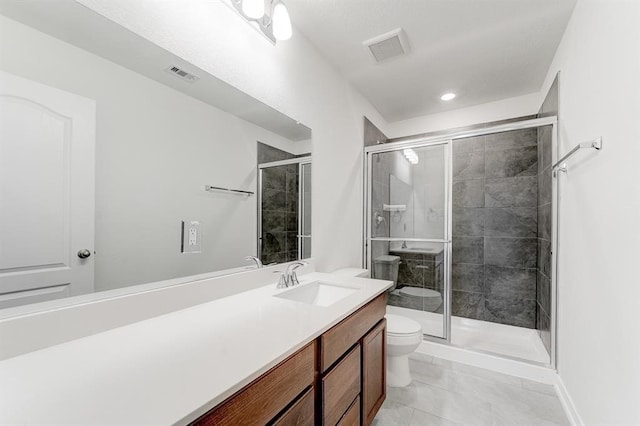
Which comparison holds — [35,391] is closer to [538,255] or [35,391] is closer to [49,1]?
[49,1]

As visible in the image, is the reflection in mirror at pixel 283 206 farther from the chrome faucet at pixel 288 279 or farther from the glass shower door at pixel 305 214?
the chrome faucet at pixel 288 279

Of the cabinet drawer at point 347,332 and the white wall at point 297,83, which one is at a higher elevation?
the white wall at point 297,83

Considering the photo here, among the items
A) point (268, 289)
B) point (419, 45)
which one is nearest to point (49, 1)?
point (268, 289)

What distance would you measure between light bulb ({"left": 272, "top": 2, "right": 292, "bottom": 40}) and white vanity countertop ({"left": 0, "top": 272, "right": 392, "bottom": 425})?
4.77ft

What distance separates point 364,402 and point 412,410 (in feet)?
2.03

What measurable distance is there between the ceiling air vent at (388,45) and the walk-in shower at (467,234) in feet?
2.68

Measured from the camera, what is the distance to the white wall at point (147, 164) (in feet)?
2.81

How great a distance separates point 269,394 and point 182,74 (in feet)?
4.18

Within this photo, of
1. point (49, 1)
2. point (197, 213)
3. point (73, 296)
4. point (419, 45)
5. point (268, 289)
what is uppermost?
point (419, 45)

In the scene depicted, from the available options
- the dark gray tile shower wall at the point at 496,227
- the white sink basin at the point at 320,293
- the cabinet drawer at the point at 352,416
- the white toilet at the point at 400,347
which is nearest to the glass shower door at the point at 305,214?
the white sink basin at the point at 320,293

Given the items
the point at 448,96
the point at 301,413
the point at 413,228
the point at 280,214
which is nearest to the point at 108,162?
the point at 280,214

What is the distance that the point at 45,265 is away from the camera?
82cm

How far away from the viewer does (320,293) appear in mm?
1677

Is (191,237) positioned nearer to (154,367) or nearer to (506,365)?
(154,367)
